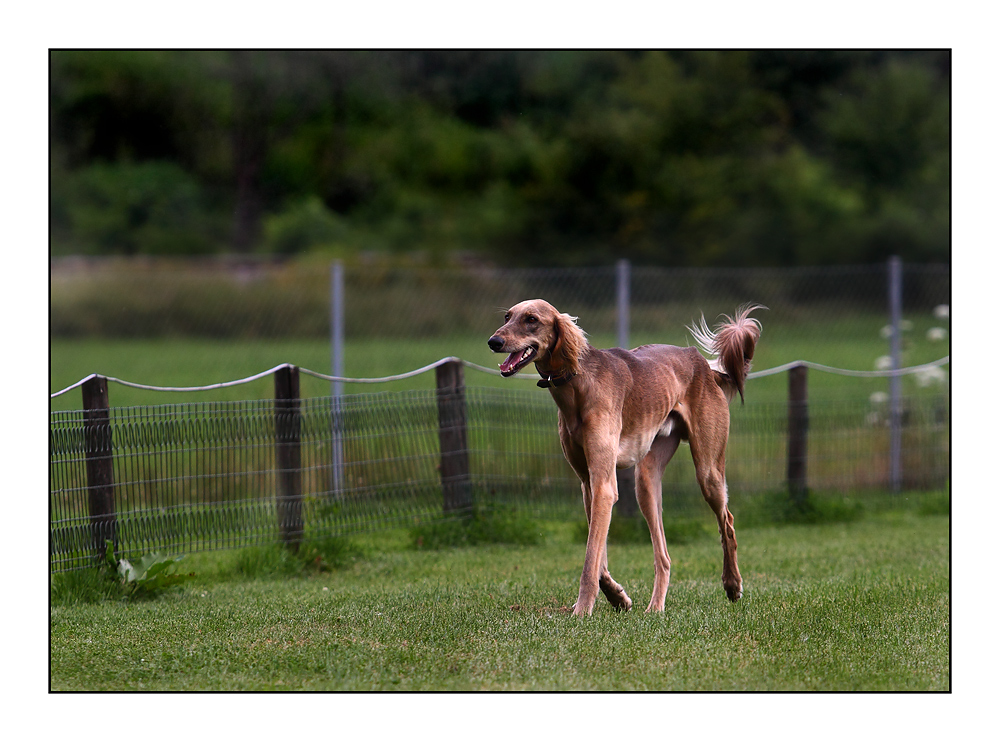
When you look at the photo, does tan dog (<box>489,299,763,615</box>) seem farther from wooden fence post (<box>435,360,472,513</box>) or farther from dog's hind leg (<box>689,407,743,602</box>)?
wooden fence post (<box>435,360,472,513</box>)

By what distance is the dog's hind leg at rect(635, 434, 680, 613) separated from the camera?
6.12m

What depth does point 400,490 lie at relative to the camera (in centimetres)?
842

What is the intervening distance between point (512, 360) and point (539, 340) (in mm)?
224

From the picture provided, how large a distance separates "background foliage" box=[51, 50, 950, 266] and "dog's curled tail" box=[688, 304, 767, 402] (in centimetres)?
2617

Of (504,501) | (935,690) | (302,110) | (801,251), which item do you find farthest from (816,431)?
(302,110)

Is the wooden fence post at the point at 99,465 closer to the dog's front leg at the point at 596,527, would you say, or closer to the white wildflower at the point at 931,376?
the dog's front leg at the point at 596,527

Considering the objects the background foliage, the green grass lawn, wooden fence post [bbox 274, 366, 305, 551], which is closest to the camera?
the green grass lawn

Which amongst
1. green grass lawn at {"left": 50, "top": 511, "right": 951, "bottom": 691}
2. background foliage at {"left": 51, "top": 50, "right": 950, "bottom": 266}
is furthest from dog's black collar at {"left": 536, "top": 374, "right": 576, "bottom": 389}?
background foliage at {"left": 51, "top": 50, "right": 950, "bottom": 266}

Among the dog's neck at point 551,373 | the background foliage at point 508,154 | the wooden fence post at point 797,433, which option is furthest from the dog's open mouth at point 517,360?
the background foliage at point 508,154

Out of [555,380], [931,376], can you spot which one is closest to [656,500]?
[555,380]

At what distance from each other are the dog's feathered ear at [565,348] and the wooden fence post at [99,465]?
2951 mm

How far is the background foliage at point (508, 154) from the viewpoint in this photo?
34.3 m

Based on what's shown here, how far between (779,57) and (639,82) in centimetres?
477

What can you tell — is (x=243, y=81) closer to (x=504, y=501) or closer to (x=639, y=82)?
(x=639, y=82)
